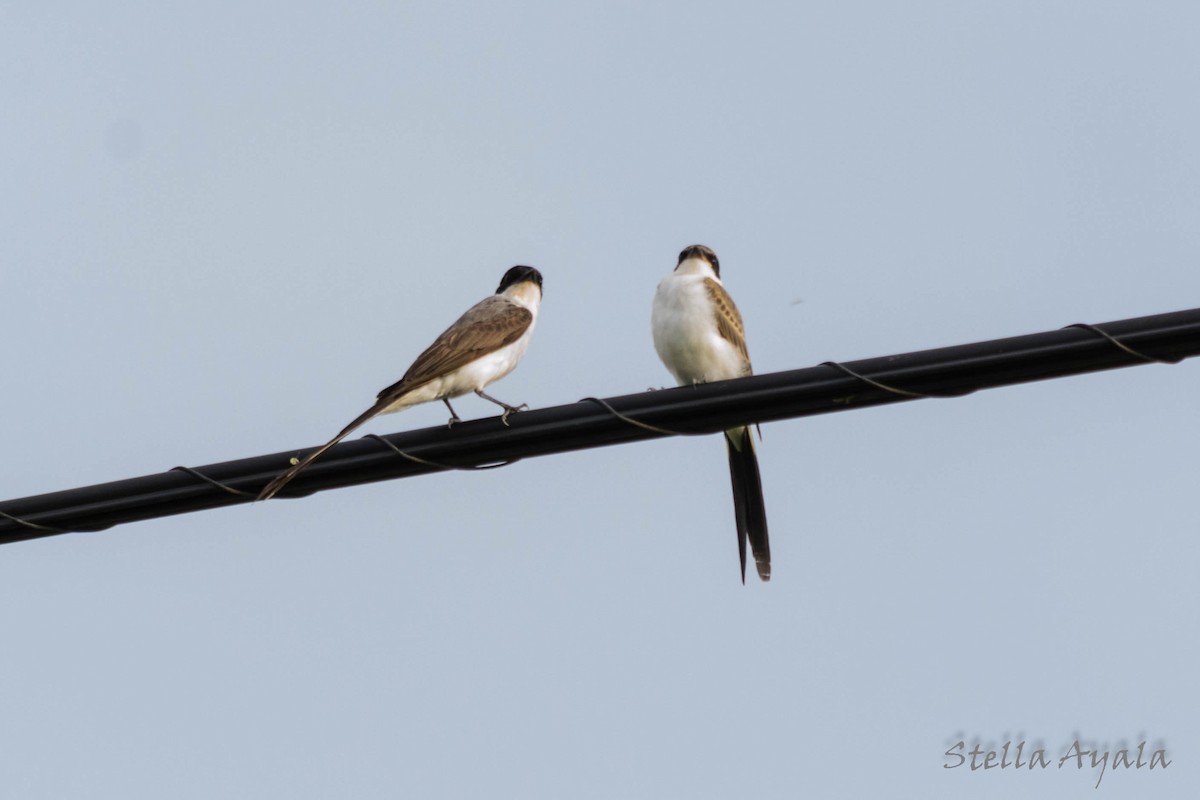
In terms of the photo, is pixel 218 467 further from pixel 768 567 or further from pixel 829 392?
pixel 768 567

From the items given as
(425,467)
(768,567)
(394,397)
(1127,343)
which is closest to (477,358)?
(394,397)

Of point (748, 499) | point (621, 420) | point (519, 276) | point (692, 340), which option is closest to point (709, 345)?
point (692, 340)

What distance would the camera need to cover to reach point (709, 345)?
1044 cm

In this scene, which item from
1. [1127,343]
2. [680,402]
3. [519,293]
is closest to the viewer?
[1127,343]

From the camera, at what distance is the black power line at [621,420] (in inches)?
244

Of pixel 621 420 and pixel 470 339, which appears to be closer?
pixel 621 420

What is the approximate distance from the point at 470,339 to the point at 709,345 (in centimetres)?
161

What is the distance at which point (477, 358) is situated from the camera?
31.3ft

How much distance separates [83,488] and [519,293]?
465cm

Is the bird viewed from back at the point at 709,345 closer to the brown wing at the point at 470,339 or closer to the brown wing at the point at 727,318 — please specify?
the brown wing at the point at 727,318

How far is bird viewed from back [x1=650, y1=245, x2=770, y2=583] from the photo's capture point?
10430 mm

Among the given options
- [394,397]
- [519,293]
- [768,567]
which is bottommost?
[768,567]

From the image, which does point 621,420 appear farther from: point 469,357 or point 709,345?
point 709,345

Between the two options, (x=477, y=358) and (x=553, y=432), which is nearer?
(x=553, y=432)
